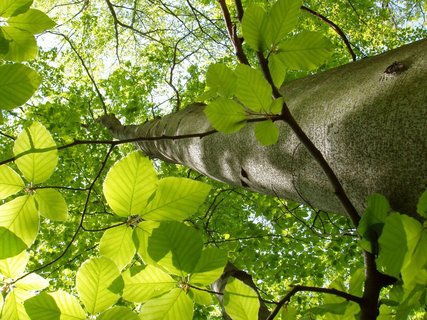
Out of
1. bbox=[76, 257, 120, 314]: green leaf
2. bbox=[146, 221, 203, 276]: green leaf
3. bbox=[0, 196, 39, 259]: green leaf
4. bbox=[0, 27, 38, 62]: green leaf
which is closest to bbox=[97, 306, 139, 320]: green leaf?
bbox=[76, 257, 120, 314]: green leaf

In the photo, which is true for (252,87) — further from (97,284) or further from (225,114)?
(97,284)

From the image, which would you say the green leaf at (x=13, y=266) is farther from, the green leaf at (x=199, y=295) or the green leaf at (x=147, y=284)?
the green leaf at (x=199, y=295)

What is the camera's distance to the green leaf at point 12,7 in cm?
85

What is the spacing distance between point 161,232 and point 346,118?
1.69 feet

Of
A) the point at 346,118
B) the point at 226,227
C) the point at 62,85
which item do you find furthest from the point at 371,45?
the point at 346,118

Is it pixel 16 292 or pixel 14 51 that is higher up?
pixel 14 51

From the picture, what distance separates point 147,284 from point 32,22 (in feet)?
2.28

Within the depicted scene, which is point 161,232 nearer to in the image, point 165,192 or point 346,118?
point 165,192

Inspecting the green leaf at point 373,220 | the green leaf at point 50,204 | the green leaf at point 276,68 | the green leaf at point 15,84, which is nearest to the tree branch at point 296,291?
the green leaf at point 373,220

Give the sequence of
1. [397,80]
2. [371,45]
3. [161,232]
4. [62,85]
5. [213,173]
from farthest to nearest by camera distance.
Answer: [371,45], [62,85], [213,173], [397,80], [161,232]

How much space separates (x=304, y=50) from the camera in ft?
2.76

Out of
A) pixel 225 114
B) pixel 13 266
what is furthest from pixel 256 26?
pixel 13 266

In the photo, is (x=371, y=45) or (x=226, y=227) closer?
(x=226, y=227)

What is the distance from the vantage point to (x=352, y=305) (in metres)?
0.99
